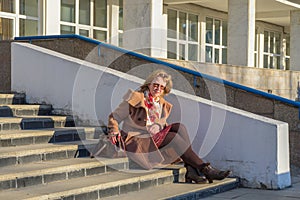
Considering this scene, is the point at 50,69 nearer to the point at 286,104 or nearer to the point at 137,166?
the point at 137,166

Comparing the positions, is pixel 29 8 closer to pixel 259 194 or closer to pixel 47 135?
pixel 47 135

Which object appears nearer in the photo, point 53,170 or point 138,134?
point 53,170

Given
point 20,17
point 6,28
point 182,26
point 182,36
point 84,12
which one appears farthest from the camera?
point 182,26

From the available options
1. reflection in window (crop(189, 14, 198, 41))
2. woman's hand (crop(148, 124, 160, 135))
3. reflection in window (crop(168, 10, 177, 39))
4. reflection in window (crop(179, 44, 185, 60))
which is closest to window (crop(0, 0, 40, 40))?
reflection in window (crop(168, 10, 177, 39))

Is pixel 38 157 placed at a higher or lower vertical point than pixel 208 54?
lower

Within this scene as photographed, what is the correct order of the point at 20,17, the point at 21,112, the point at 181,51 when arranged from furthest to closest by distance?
the point at 181,51 < the point at 20,17 < the point at 21,112

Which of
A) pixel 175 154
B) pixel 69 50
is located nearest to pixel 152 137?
pixel 175 154

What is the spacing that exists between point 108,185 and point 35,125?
2.25m

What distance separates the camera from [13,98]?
9.40 m

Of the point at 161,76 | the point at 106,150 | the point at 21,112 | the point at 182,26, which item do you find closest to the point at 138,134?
the point at 106,150

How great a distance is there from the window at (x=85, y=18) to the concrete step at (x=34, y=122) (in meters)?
12.7

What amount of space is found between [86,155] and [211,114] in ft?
5.83

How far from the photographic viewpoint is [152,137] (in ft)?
24.5

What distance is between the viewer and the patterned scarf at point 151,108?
7590mm
